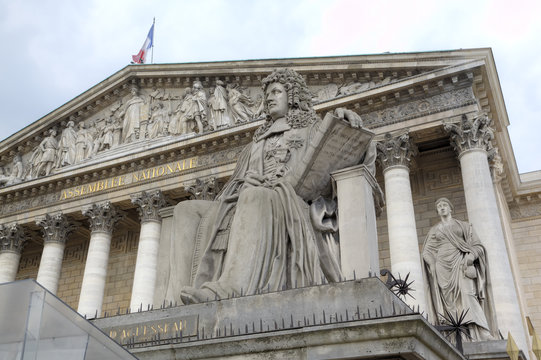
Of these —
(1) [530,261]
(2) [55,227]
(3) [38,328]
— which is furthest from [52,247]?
(3) [38,328]

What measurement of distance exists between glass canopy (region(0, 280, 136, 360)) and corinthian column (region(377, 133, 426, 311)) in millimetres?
10436

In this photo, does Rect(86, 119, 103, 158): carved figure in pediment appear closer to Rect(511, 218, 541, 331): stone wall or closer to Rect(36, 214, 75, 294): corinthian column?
Rect(36, 214, 75, 294): corinthian column

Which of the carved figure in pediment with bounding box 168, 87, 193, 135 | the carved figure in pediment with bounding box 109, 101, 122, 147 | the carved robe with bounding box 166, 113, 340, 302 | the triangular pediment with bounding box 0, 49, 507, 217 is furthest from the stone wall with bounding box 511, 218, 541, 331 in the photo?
the carved robe with bounding box 166, 113, 340, 302

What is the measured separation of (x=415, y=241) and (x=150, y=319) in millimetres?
10340

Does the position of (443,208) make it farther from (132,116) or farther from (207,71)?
(132,116)

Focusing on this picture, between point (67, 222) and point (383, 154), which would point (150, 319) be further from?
point (67, 222)

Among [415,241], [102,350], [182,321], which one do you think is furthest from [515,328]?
[102,350]

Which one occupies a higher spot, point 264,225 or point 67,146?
point 67,146

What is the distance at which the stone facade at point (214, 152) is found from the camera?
48.0 ft

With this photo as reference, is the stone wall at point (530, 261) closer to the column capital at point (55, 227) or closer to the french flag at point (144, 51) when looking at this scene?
the column capital at point (55, 227)

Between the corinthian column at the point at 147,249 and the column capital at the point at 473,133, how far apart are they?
809 cm

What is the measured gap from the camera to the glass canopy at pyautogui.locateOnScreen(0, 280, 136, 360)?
2.47m

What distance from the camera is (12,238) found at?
2023 cm

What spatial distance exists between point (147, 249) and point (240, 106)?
4.99 meters
